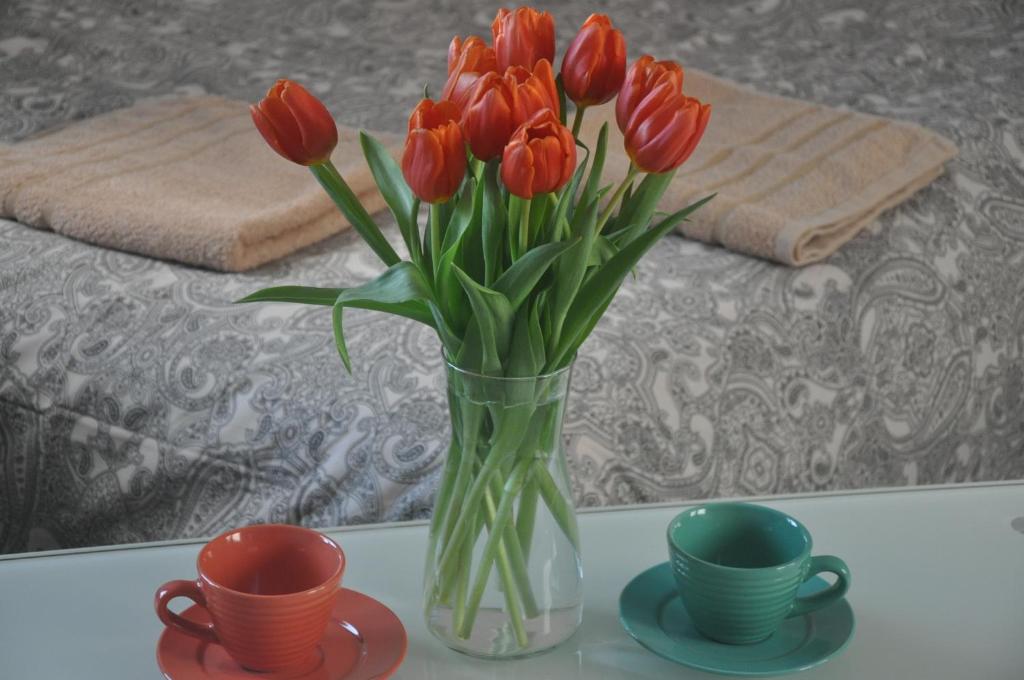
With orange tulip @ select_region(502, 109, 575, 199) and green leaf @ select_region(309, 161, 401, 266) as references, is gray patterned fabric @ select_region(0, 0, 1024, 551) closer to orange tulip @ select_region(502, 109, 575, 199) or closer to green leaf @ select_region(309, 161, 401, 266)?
green leaf @ select_region(309, 161, 401, 266)

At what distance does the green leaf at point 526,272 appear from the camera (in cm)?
63

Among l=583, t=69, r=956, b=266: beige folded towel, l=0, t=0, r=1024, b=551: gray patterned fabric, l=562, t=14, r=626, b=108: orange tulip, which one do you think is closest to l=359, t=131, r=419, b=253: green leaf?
l=562, t=14, r=626, b=108: orange tulip

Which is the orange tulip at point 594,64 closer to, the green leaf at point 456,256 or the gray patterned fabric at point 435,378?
the green leaf at point 456,256

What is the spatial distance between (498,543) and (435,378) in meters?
0.51

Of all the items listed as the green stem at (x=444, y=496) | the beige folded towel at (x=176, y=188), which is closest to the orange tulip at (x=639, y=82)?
the green stem at (x=444, y=496)

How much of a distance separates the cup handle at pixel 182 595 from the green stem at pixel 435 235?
0.21 metres

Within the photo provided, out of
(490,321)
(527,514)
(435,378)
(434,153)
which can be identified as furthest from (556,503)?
(435,378)

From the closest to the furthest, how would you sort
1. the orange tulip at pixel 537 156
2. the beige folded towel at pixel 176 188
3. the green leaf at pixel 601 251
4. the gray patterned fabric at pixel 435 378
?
the orange tulip at pixel 537 156, the green leaf at pixel 601 251, the gray patterned fabric at pixel 435 378, the beige folded towel at pixel 176 188

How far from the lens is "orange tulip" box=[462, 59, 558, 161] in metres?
0.60

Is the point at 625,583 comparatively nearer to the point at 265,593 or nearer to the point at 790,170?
the point at 265,593

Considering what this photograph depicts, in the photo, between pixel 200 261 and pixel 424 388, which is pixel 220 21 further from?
pixel 424 388

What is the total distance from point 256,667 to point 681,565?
246 mm

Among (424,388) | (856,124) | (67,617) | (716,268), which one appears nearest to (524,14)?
(67,617)

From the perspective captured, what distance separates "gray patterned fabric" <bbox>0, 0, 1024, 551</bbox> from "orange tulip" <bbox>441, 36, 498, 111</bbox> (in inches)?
21.7
